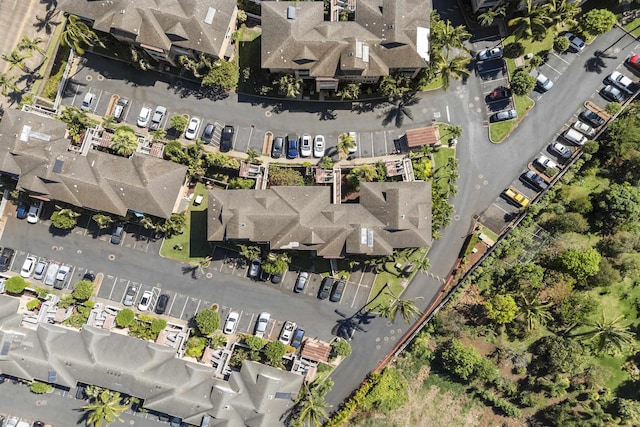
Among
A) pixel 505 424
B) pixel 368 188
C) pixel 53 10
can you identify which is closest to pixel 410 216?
pixel 368 188

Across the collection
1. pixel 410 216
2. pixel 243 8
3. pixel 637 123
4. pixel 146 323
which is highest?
pixel 637 123

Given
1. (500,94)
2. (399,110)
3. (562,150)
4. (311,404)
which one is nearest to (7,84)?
(399,110)

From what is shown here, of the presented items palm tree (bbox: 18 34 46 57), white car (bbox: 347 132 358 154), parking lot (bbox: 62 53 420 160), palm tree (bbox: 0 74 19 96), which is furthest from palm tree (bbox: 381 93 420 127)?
palm tree (bbox: 0 74 19 96)

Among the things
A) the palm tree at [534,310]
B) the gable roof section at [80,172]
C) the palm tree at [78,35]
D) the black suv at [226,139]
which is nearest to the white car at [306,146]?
the black suv at [226,139]

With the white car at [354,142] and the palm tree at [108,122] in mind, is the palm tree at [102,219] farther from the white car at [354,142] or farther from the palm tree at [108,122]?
the white car at [354,142]

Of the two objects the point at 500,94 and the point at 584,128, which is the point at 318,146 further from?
the point at 584,128

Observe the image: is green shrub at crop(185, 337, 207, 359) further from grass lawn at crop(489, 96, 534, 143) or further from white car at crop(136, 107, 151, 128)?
grass lawn at crop(489, 96, 534, 143)

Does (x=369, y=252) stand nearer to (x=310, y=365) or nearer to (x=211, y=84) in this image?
(x=310, y=365)
